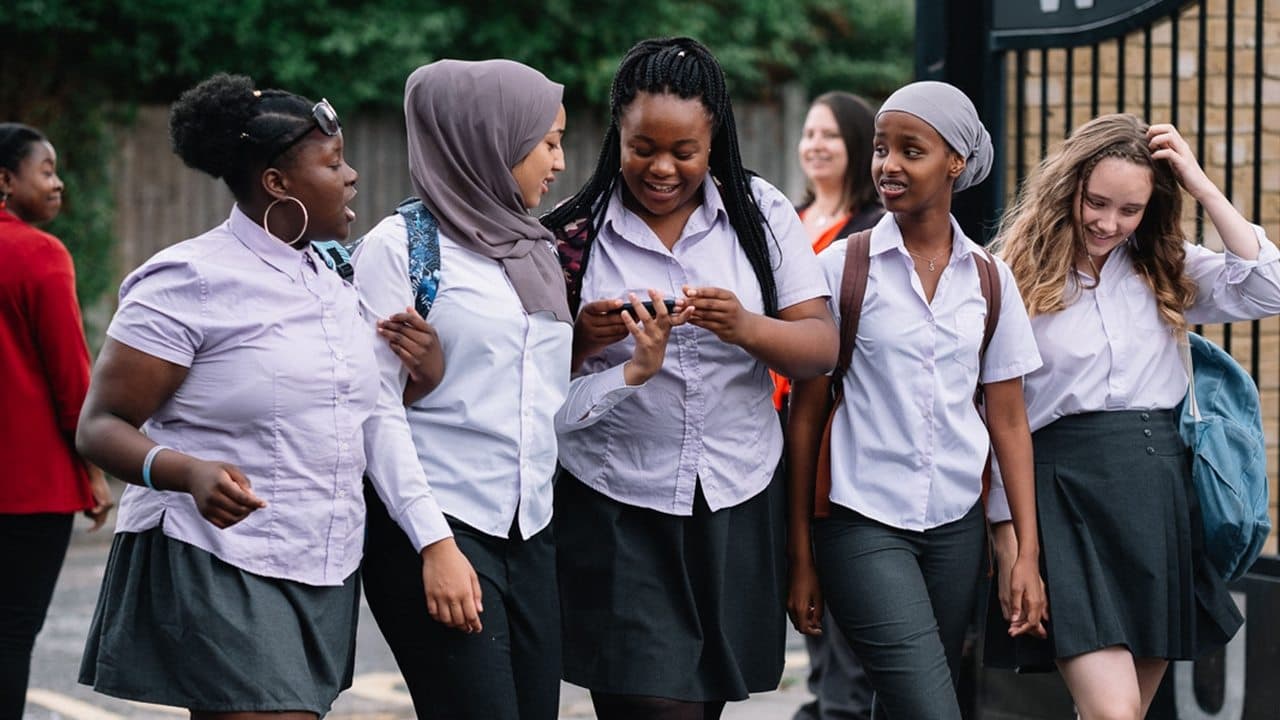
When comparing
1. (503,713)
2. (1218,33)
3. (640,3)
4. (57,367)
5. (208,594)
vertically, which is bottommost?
(503,713)

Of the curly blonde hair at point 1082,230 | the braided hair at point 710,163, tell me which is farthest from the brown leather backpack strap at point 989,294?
the braided hair at point 710,163

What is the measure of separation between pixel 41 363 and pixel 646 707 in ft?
7.90

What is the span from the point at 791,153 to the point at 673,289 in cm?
1055

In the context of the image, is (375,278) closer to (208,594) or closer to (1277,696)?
(208,594)

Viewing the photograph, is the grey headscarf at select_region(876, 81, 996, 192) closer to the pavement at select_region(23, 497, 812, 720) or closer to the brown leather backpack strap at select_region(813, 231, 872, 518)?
the brown leather backpack strap at select_region(813, 231, 872, 518)

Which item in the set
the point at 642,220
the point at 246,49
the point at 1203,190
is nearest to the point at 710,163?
the point at 642,220

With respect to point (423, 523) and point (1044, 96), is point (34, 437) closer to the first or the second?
point (423, 523)

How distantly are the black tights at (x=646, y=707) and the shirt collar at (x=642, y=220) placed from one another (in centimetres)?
105

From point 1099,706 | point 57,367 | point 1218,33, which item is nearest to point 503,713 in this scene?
point 1099,706

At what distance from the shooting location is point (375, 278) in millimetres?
3523

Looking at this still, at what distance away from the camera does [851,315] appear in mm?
3992

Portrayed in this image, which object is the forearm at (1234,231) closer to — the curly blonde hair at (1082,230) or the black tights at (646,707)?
the curly blonde hair at (1082,230)

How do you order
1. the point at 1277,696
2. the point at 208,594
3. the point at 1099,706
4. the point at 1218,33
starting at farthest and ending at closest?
the point at 1218,33 → the point at 1277,696 → the point at 1099,706 → the point at 208,594

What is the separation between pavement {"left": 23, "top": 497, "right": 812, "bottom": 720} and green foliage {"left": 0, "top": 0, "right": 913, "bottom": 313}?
4.58 m
